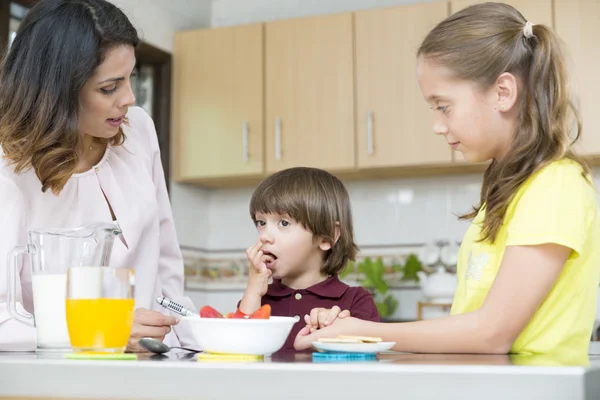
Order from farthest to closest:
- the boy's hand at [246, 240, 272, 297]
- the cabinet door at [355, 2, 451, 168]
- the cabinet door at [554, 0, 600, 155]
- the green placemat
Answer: the cabinet door at [355, 2, 451, 168] → the cabinet door at [554, 0, 600, 155] → the boy's hand at [246, 240, 272, 297] → the green placemat

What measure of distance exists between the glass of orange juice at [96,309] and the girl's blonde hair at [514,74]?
24.4 inches

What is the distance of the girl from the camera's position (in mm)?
1090

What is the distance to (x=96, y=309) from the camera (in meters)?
0.93

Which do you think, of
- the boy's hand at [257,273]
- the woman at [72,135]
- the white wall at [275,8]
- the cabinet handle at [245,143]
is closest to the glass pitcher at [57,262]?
the woman at [72,135]

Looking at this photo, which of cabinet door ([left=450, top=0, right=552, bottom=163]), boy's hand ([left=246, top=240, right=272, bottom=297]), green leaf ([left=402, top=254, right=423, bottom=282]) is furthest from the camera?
green leaf ([left=402, top=254, right=423, bottom=282])

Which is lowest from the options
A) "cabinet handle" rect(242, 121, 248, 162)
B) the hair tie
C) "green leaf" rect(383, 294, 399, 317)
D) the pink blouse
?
"green leaf" rect(383, 294, 399, 317)

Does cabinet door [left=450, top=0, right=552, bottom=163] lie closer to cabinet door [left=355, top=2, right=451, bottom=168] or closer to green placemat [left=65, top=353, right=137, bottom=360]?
cabinet door [left=355, top=2, right=451, bottom=168]

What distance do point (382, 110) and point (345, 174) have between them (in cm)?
39

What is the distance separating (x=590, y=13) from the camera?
359 cm

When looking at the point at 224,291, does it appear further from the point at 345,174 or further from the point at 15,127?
the point at 15,127

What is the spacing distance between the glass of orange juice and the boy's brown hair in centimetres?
92

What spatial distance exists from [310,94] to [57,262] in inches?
120

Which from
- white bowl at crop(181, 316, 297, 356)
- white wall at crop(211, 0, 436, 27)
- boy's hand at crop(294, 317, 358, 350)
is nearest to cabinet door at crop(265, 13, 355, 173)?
white wall at crop(211, 0, 436, 27)

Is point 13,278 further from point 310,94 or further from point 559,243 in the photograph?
point 310,94
